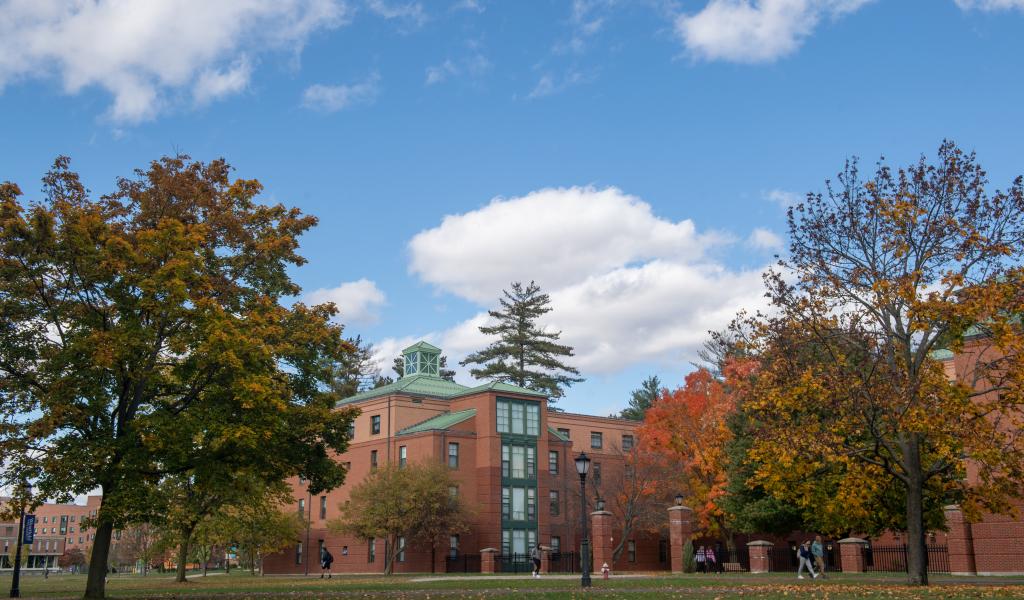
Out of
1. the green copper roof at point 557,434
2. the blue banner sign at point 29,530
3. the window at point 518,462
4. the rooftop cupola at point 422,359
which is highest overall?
the rooftop cupola at point 422,359

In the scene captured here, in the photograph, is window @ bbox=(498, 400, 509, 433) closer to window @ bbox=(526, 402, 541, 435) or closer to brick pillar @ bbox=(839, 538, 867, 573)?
window @ bbox=(526, 402, 541, 435)

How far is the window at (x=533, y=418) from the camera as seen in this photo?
201 ft

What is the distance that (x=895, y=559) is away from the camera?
4594 cm

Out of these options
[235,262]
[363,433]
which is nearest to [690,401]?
[363,433]

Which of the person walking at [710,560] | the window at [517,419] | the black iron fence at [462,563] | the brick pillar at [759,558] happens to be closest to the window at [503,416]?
the window at [517,419]

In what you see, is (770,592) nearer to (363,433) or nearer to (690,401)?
(690,401)

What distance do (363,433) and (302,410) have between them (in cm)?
3804

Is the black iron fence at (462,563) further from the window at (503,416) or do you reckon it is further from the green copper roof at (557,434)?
the green copper roof at (557,434)

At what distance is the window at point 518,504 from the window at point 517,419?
3.84 meters

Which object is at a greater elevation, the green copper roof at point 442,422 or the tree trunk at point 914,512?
the green copper roof at point 442,422

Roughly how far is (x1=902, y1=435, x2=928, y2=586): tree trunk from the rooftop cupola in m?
46.7

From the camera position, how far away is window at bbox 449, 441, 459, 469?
58.2m

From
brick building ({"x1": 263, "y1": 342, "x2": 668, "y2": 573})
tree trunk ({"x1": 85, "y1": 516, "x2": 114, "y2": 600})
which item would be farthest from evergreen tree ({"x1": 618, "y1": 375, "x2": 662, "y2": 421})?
tree trunk ({"x1": 85, "y1": 516, "x2": 114, "y2": 600})

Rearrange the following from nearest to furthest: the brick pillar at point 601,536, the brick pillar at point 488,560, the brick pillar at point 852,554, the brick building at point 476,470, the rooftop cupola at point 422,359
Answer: the brick pillar at point 852,554
the brick pillar at point 601,536
the brick pillar at point 488,560
the brick building at point 476,470
the rooftop cupola at point 422,359
